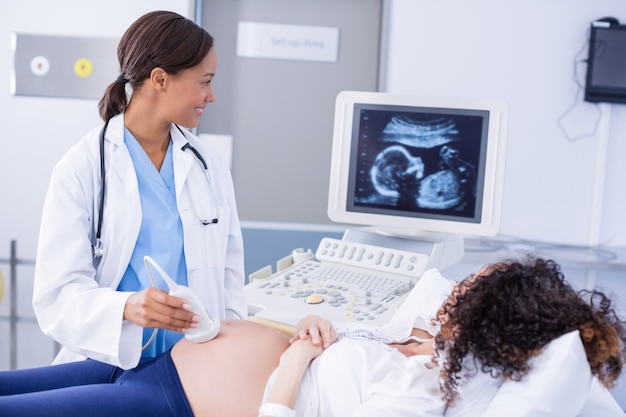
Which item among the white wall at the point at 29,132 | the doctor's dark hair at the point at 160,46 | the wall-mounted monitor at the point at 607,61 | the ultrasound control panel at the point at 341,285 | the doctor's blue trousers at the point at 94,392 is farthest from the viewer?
the white wall at the point at 29,132

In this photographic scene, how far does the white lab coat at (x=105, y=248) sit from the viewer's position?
1.22 metres

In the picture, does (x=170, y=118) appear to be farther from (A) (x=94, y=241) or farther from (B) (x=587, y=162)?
(B) (x=587, y=162)

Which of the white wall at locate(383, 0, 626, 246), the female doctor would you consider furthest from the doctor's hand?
the white wall at locate(383, 0, 626, 246)

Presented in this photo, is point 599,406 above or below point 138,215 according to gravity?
below

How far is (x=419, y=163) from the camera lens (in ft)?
6.12

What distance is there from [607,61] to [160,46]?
206 cm

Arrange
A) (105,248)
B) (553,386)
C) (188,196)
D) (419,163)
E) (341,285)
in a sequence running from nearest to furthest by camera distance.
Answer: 1. (553,386)
2. (105,248)
3. (188,196)
4. (341,285)
5. (419,163)

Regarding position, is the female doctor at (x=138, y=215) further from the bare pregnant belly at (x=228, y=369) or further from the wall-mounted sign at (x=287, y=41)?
the wall-mounted sign at (x=287, y=41)

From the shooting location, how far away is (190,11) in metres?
2.77

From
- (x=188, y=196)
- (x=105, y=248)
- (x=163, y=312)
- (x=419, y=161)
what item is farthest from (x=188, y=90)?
(x=419, y=161)

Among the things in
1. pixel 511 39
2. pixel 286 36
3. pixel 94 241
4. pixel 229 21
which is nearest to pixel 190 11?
pixel 229 21

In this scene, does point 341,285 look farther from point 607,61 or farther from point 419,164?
point 607,61

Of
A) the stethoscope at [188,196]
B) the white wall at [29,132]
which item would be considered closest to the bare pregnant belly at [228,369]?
the stethoscope at [188,196]

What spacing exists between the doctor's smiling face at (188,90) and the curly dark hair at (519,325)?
2.40ft
